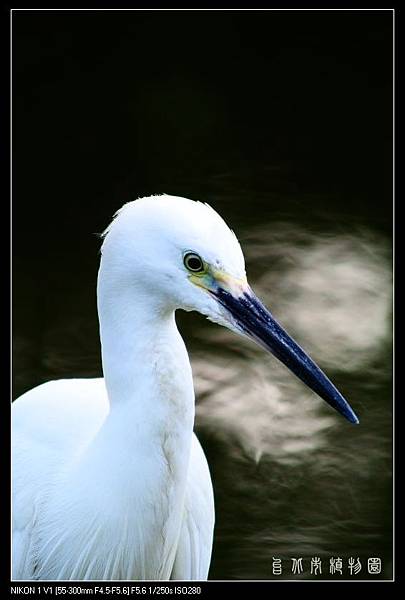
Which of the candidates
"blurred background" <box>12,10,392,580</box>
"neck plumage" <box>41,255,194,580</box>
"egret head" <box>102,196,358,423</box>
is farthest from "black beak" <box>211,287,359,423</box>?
"blurred background" <box>12,10,392,580</box>

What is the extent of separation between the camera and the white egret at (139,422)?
149 centimetres

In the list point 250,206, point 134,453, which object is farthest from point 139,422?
point 250,206

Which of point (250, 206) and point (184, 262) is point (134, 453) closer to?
point (184, 262)

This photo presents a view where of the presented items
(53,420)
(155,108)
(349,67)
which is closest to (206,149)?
(155,108)

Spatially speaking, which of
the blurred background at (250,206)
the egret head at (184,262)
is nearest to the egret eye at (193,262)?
the egret head at (184,262)

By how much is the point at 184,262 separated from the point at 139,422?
10.4 inches

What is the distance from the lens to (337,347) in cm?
321

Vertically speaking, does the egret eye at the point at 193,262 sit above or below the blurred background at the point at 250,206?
below

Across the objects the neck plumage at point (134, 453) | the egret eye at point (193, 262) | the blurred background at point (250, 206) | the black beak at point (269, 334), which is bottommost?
the neck plumage at point (134, 453)

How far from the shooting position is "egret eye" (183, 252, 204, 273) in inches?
58.0

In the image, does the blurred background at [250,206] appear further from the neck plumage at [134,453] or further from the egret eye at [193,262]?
the egret eye at [193,262]

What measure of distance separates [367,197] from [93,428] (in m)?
2.19

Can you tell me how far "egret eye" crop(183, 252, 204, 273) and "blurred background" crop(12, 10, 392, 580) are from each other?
52.1 inches

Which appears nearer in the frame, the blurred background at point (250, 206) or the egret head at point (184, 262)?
the egret head at point (184, 262)
